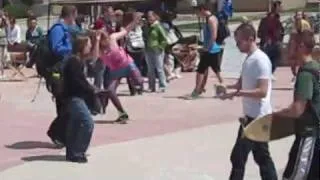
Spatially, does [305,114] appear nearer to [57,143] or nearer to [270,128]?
[270,128]

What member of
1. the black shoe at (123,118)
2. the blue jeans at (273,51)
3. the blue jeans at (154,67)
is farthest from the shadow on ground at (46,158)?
the blue jeans at (273,51)

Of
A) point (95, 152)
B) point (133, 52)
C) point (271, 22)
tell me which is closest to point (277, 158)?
point (95, 152)

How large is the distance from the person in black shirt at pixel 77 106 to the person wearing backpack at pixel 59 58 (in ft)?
0.89

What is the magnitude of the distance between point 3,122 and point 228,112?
142 inches

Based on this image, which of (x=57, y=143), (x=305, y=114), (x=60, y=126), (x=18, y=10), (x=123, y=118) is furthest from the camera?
(x=18, y=10)

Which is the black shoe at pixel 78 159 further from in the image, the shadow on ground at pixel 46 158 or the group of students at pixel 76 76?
the shadow on ground at pixel 46 158

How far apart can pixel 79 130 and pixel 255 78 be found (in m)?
3.20

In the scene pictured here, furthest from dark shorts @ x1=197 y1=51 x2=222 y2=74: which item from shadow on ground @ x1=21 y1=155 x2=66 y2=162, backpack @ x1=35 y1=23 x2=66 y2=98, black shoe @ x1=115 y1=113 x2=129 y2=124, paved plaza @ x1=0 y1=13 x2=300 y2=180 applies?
shadow on ground @ x1=21 y1=155 x2=66 y2=162

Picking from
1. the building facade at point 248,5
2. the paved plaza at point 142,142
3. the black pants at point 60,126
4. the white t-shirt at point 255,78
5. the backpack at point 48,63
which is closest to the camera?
the white t-shirt at point 255,78

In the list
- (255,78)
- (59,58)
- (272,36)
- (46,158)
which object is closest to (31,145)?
(46,158)

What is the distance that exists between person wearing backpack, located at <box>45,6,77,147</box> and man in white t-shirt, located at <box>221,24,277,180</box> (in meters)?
3.41

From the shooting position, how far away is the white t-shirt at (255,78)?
24.6 ft

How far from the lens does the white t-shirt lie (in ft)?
24.6

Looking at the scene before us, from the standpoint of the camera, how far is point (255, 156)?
7590mm
